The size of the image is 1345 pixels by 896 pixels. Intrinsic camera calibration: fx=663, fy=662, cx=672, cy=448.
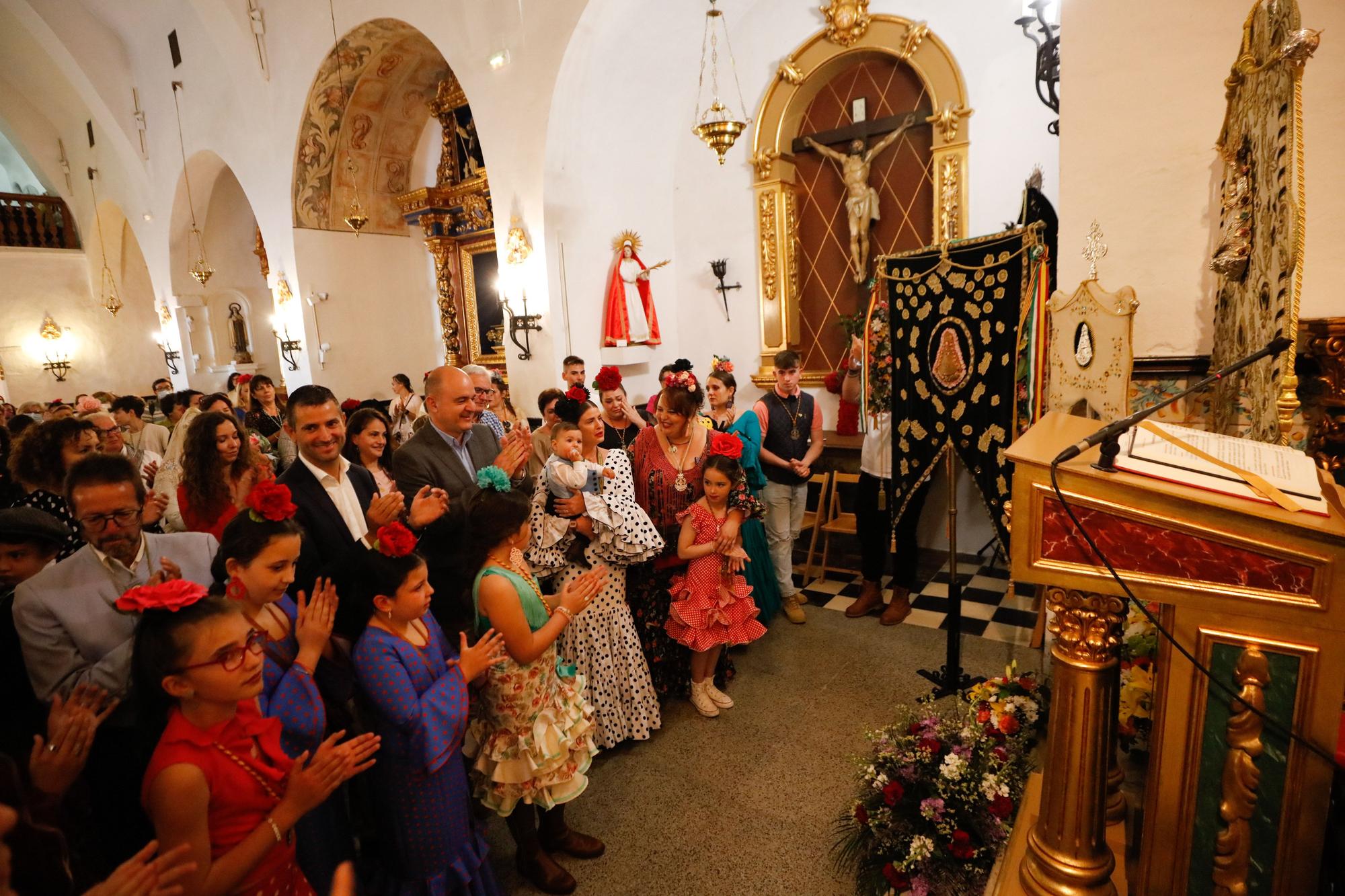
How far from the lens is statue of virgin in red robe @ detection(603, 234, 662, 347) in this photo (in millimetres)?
6680

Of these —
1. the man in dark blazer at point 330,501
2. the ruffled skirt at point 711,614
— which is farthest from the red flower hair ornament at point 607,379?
the man in dark blazer at point 330,501

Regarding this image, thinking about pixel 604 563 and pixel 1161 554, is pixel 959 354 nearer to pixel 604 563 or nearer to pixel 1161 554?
pixel 604 563

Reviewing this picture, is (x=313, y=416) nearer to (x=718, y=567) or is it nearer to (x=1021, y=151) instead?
(x=718, y=567)

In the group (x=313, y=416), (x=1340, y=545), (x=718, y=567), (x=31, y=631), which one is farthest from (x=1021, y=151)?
(x=31, y=631)

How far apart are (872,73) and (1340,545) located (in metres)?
5.84

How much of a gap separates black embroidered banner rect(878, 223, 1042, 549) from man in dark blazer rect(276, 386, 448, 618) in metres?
2.78

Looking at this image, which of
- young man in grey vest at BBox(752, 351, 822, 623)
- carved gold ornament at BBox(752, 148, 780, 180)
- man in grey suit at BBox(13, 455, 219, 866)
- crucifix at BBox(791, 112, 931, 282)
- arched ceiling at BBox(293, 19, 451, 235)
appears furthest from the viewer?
arched ceiling at BBox(293, 19, 451, 235)

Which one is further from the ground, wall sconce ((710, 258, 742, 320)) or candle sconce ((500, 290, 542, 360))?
wall sconce ((710, 258, 742, 320))

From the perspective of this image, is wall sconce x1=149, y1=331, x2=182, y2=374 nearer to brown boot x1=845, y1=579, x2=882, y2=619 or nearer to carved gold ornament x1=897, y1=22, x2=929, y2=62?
carved gold ornament x1=897, y1=22, x2=929, y2=62

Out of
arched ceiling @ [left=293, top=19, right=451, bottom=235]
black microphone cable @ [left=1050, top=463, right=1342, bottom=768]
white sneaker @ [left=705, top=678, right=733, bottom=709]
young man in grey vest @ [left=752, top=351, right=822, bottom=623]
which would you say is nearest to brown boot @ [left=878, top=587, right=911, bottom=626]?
young man in grey vest @ [left=752, top=351, right=822, bottom=623]

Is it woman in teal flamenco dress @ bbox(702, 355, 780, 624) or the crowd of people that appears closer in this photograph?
the crowd of people

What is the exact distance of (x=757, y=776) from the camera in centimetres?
287

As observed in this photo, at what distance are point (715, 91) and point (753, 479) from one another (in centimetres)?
440

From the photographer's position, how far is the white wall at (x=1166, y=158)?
2.58 metres
